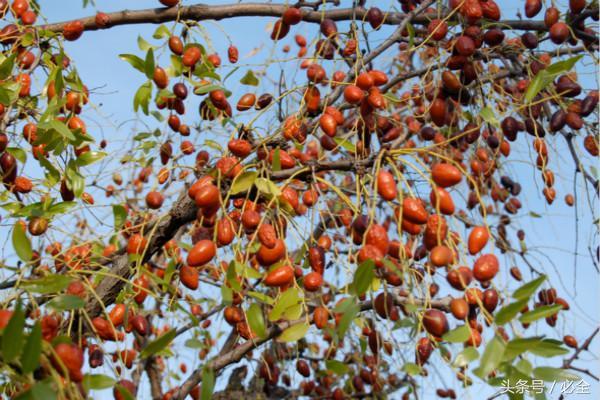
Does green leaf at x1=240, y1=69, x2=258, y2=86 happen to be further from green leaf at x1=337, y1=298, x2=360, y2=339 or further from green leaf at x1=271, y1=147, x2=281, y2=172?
green leaf at x1=337, y1=298, x2=360, y2=339

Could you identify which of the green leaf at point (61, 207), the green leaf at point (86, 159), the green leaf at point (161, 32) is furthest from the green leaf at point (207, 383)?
the green leaf at point (161, 32)

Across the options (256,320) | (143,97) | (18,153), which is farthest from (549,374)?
(18,153)

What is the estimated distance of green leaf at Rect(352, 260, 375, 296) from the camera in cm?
118

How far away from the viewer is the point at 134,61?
2.11m

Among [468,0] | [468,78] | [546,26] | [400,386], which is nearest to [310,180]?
[468,78]

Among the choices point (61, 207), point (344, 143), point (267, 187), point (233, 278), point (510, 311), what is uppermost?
point (344, 143)

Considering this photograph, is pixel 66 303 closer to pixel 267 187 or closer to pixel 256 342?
pixel 267 187

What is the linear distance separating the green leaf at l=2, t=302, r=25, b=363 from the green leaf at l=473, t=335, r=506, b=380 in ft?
2.45

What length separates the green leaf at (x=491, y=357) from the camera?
43.1 inches

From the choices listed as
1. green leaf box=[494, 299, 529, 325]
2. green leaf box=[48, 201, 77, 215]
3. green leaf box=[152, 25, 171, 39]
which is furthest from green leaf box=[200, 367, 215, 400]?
green leaf box=[152, 25, 171, 39]

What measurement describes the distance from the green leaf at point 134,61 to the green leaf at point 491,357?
147cm

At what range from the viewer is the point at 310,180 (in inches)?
65.6

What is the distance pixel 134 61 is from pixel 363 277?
127cm

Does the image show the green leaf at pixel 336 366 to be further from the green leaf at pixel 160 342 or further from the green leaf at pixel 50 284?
the green leaf at pixel 50 284
